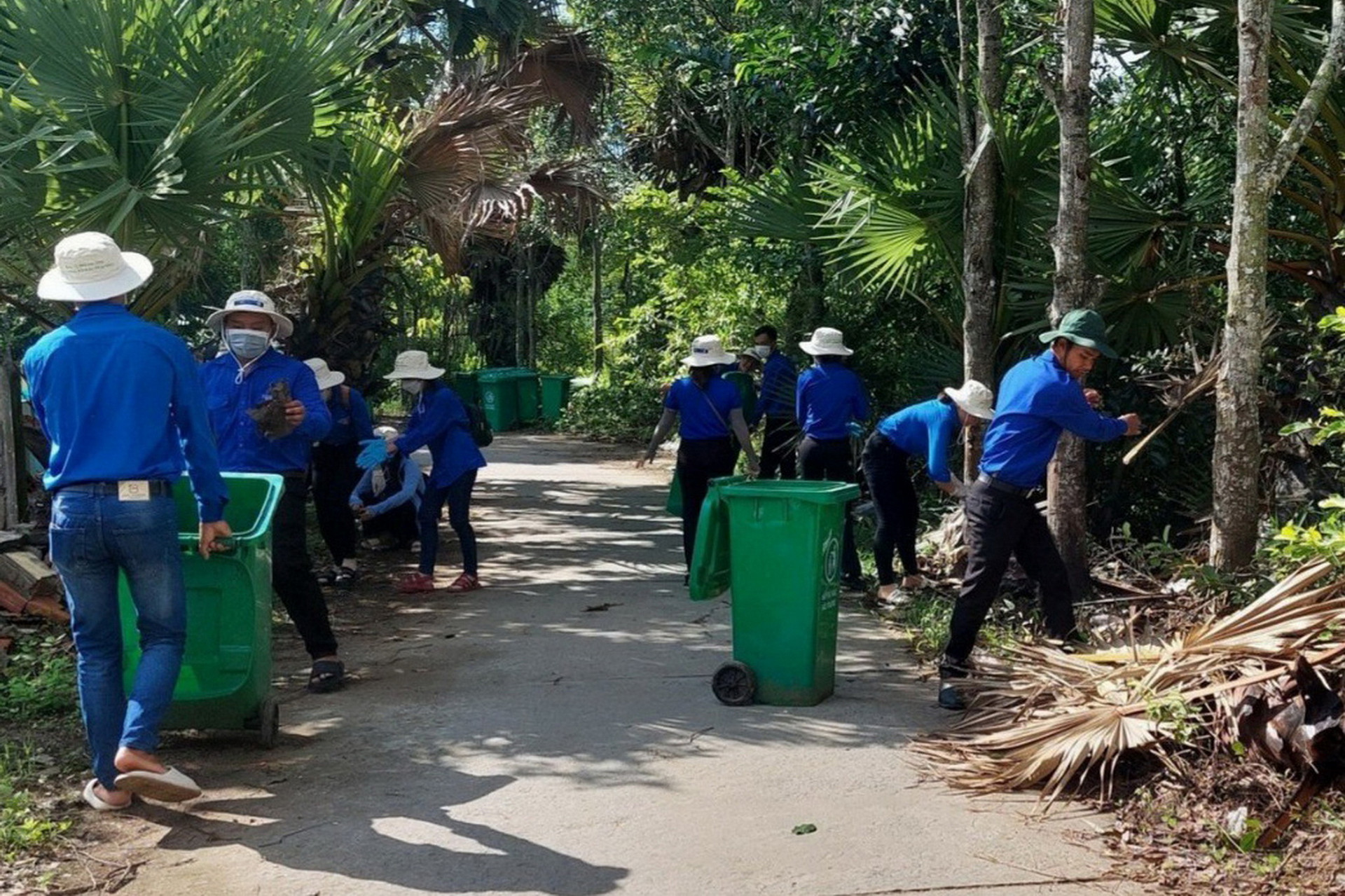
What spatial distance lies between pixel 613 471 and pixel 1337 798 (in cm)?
1527

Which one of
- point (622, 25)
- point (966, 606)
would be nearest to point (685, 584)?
point (966, 606)

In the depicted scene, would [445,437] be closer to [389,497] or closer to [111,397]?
[389,497]

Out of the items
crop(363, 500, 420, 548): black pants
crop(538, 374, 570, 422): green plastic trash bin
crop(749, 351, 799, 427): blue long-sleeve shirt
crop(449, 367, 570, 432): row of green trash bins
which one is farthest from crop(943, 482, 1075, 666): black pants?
crop(538, 374, 570, 422): green plastic trash bin

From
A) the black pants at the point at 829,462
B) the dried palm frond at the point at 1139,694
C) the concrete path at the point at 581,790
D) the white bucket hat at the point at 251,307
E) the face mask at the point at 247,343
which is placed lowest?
the concrete path at the point at 581,790

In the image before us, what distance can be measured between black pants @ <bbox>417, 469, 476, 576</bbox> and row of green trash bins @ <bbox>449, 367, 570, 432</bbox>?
1648cm

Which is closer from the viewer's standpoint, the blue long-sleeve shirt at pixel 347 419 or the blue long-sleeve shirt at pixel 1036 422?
the blue long-sleeve shirt at pixel 1036 422

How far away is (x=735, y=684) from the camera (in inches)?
274

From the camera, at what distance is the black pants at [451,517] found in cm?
1026

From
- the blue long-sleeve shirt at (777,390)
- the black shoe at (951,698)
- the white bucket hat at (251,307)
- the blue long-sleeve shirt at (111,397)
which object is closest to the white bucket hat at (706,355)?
the blue long-sleeve shirt at (777,390)

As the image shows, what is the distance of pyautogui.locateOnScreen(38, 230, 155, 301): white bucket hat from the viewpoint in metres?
5.36

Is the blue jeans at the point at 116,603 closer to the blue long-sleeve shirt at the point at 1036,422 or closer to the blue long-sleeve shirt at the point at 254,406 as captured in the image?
the blue long-sleeve shirt at the point at 254,406

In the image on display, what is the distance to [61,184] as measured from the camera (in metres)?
8.07

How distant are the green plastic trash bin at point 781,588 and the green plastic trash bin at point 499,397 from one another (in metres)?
20.5

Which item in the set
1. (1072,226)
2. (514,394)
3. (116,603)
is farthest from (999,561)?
(514,394)
